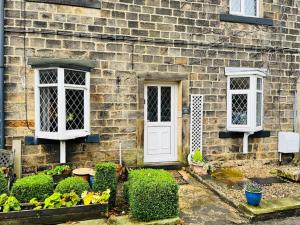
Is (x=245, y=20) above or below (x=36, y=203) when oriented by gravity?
above

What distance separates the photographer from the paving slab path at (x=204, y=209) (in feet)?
18.0

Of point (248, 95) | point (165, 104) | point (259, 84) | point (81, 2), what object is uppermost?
point (81, 2)

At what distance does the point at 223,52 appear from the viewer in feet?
30.2

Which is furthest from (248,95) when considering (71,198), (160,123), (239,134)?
(71,198)

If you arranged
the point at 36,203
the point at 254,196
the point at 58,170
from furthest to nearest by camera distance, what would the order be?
the point at 58,170, the point at 254,196, the point at 36,203

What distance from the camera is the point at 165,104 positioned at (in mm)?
8969

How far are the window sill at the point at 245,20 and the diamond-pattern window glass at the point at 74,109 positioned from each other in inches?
195

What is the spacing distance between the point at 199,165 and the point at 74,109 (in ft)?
12.1

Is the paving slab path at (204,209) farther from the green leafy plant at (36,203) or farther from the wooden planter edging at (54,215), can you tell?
the green leafy plant at (36,203)

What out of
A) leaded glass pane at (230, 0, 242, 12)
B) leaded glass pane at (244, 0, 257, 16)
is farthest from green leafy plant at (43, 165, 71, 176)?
leaded glass pane at (244, 0, 257, 16)

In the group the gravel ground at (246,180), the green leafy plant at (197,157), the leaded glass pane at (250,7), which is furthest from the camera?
the leaded glass pane at (250,7)

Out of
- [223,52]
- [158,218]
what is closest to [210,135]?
[223,52]

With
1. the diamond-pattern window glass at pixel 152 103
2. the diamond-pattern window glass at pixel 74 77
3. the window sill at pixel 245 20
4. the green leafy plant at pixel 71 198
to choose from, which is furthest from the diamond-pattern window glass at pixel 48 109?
the window sill at pixel 245 20

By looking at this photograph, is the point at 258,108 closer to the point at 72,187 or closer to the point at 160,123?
the point at 160,123
